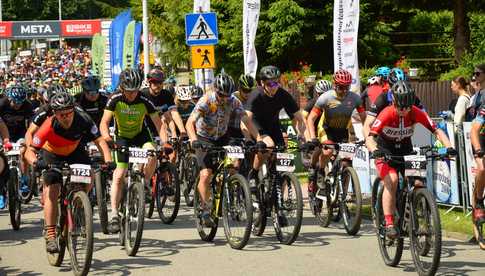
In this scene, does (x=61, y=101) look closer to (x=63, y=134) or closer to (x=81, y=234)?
(x=63, y=134)

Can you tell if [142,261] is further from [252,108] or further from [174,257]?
[252,108]

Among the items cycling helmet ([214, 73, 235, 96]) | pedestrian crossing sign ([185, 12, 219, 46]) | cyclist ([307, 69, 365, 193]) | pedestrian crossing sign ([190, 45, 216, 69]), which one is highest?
pedestrian crossing sign ([185, 12, 219, 46])

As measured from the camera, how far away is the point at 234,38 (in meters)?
33.4

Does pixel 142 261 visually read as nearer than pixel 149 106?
Yes

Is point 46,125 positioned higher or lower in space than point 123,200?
higher

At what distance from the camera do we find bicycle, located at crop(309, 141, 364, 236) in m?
11.5

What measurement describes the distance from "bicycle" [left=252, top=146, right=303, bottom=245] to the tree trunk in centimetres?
1827

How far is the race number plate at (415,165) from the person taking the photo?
8828 millimetres

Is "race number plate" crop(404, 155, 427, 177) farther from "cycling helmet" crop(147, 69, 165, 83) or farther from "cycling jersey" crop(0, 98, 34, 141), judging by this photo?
"cycling jersey" crop(0, 98, 34, 141)

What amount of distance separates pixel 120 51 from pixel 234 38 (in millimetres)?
4032

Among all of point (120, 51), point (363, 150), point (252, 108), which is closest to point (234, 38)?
point (120, 51)

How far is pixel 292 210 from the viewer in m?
10.8

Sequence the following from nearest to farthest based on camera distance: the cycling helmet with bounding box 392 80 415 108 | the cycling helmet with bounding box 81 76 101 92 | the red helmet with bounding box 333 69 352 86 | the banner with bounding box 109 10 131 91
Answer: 1. the cycling helmet with bounding box 392 80 415 108
2. the red helmet with bounding box 333 69 352 86
3. the cycling helmet with bounding box 81 76 101 92
4. the banner with bounding box 109 10 131 91

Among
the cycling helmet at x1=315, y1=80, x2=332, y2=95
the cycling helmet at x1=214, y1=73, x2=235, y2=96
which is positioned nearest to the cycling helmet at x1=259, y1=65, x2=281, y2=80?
the cycling helmet at x1=214, y1=73, x2=235, y2=96
